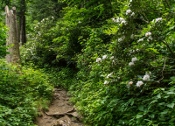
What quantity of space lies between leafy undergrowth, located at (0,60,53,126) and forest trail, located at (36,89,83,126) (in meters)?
0.30

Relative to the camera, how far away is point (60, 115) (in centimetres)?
705

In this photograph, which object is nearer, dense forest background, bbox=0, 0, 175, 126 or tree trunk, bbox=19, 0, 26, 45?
dense forest background, bbox=0, 0, 175, 126

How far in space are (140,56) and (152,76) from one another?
48 centimetres

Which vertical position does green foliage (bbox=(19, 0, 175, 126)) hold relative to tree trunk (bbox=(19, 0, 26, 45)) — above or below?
below

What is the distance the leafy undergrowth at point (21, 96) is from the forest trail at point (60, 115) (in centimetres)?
30

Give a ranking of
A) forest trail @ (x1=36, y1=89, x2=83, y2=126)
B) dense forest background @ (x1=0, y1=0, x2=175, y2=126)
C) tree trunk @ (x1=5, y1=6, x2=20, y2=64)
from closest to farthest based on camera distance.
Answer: dense forest background @ (x1=0, y1=0, x2=175, y2=126)
forest trail @ (x1=36, y1=89, x2=83, y2=126)
tree trunk @ (x1=5, y1=6, x2=20, y2=64)

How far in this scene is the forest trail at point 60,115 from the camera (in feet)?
20.9

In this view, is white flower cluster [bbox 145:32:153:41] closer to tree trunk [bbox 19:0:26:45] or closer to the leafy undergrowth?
the leafy undergrowth

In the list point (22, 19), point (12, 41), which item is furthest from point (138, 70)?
point (22, 19)

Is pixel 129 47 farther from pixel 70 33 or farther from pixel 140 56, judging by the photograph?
pixel 70 33

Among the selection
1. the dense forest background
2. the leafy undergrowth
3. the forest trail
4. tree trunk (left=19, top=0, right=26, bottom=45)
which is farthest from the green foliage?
tree trunk (left=19, top=0, right=26, bottom=45)

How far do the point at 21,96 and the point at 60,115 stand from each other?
136 centimetres

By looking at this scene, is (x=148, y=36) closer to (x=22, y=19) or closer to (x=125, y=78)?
(x=125, y=78)

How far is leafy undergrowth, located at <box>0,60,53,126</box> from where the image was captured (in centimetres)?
528
